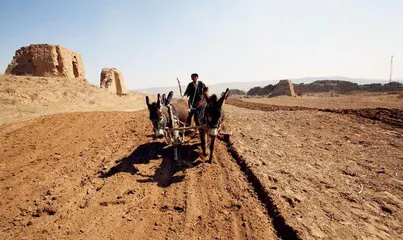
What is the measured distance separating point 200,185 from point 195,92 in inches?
148

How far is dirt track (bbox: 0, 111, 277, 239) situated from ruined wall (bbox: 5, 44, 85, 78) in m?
17.4

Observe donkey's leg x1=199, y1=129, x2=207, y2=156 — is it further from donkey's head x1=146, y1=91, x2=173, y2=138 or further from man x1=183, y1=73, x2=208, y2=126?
donkey's head x1=146, y1=91, x2=173, y2=138

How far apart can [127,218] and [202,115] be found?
3783mm

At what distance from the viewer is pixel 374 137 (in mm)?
10344

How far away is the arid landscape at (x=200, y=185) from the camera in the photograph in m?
4.49

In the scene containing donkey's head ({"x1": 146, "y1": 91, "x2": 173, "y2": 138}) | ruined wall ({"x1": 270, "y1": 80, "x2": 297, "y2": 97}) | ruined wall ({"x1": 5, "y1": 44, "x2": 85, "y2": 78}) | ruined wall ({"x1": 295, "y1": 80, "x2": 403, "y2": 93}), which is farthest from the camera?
ruined wall ({"x1": 295, "y1": 80, "x2": 403, "y2": 93})

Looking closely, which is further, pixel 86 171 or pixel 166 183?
pixel 86 171

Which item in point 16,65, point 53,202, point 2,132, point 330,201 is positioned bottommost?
point 330,201

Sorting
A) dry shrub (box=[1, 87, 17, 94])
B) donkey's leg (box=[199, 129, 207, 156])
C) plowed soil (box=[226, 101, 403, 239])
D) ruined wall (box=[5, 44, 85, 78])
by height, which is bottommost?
plowed soil (box=[226, 101, 403, 239])

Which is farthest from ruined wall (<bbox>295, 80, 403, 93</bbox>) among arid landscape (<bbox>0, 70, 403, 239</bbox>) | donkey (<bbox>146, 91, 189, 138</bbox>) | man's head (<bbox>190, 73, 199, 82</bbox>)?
donkey (<bbox>146, 91, 189, 138</bbox>)

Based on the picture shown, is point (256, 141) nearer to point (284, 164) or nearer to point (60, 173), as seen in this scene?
point (284, 164)

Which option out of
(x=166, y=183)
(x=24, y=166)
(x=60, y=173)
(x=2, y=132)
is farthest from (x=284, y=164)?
(x=2, y=132)

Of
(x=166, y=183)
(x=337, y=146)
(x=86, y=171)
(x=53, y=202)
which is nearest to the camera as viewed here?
(x=53, y=202)

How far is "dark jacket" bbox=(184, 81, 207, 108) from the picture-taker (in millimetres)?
8883
